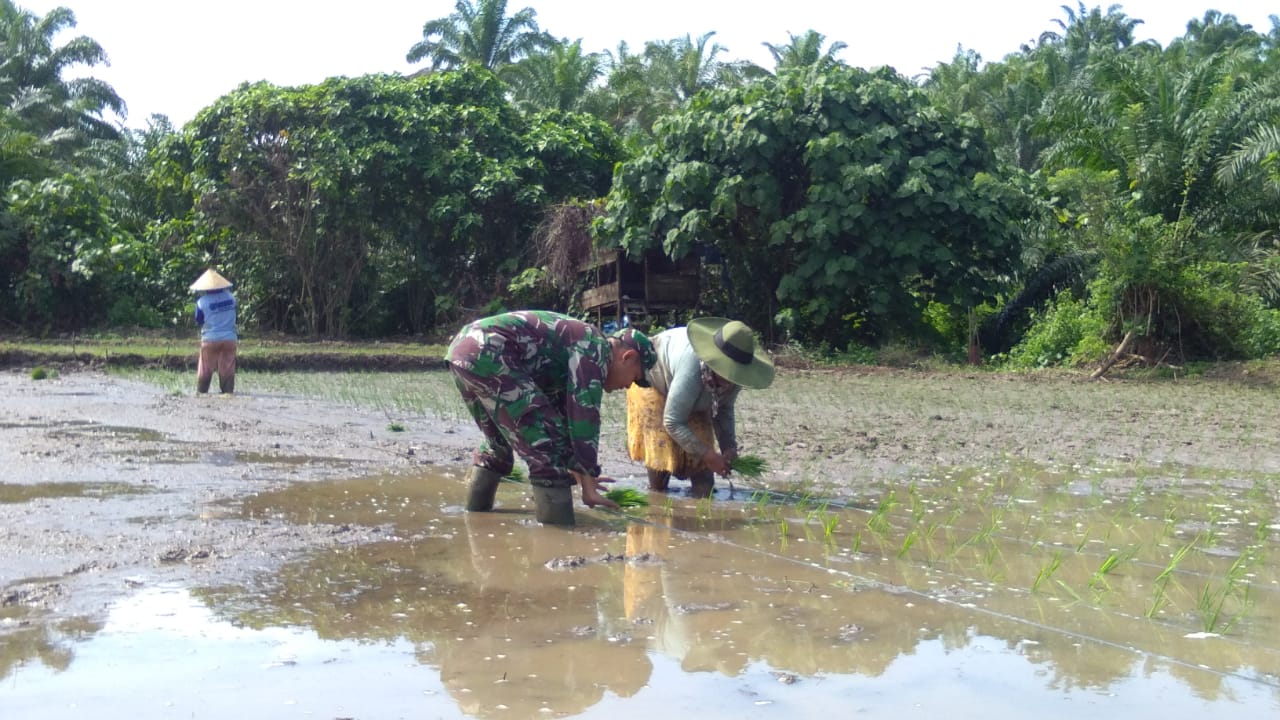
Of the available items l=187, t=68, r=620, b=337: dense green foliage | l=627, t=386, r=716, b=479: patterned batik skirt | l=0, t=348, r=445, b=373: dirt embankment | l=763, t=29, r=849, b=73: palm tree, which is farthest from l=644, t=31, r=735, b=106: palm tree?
l=627, t=386, r=716, b=479: patterned batik skirt

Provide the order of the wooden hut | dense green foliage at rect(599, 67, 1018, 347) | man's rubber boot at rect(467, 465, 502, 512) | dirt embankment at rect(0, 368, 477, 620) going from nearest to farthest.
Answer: dirt embankment at rect(0, 368, 477, 620) < man's rubber boot at rect(467, 465, 502, 512) < dense green foliage at rect(599, 67, 1018, 347) < the wooden hut

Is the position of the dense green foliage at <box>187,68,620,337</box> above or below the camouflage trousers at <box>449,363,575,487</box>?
above

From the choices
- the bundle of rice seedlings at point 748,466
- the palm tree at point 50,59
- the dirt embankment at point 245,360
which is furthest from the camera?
the palm tree at point 50,59

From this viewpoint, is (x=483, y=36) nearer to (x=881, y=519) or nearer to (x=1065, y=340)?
(x=1065, y=340)

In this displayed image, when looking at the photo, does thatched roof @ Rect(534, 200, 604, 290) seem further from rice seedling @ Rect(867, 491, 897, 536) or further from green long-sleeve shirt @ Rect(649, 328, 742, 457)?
rice seedling @ Rect(867, 491, 897, 536)

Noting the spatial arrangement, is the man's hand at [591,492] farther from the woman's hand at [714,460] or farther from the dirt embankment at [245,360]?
the dirt embankment at [245,360]

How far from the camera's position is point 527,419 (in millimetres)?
6020

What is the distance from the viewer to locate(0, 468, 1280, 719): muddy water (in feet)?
11.7

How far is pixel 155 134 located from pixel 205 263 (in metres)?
6.83

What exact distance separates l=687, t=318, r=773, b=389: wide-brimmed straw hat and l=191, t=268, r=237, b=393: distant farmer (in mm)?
8062

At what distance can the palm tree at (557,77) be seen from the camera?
3456 cm

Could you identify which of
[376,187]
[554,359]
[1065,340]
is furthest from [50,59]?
[554,359]

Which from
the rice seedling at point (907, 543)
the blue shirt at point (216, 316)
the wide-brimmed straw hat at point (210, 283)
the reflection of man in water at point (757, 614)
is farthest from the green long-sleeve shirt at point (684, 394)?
the wide-brimmed straw hat at point (210, 283)

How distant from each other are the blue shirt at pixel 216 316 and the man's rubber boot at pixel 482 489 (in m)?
7.29
